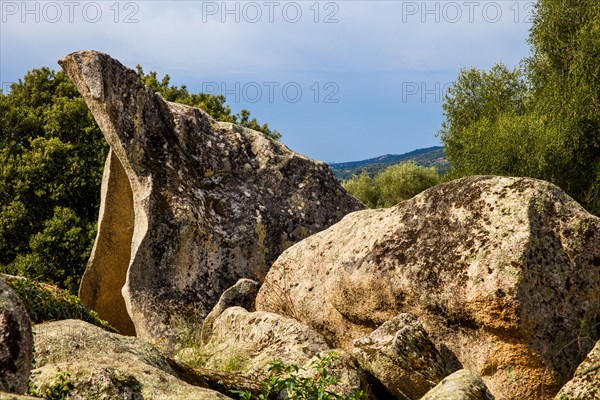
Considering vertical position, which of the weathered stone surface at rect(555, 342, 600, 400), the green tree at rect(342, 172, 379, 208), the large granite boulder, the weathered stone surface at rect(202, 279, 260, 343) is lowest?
the weathered stone surface at rect(555, 342, 600, 400)

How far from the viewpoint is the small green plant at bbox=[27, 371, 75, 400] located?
23.1ft

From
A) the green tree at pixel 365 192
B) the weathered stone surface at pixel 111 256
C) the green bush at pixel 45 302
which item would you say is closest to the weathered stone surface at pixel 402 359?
the green bush at pixel 45 302

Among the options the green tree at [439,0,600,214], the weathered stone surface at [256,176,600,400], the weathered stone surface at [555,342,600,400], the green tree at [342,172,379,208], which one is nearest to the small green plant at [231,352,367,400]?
the weathered stone surface at [555,342,600,400]

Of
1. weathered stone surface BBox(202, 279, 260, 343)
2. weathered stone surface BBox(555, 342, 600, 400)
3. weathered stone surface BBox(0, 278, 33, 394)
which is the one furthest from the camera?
weathered stone surface BBox(202, 279, 260, 343)

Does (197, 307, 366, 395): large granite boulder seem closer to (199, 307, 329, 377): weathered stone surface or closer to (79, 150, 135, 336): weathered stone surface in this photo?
(199, 307, 329, 377): weathered stone surface

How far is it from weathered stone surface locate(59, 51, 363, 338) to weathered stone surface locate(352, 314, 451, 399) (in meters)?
6.31

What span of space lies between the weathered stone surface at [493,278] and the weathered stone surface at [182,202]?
485cm

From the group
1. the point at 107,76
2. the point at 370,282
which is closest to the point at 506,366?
the point at 370,282

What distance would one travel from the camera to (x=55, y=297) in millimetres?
11477

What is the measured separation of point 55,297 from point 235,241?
6.27 metres

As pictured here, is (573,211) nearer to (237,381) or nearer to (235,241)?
(237,381)

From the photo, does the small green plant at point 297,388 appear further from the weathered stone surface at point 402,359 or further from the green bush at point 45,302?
the green bush at point 45,302

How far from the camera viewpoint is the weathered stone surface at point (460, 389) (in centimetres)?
777

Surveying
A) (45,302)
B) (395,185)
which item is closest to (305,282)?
(45,302)
